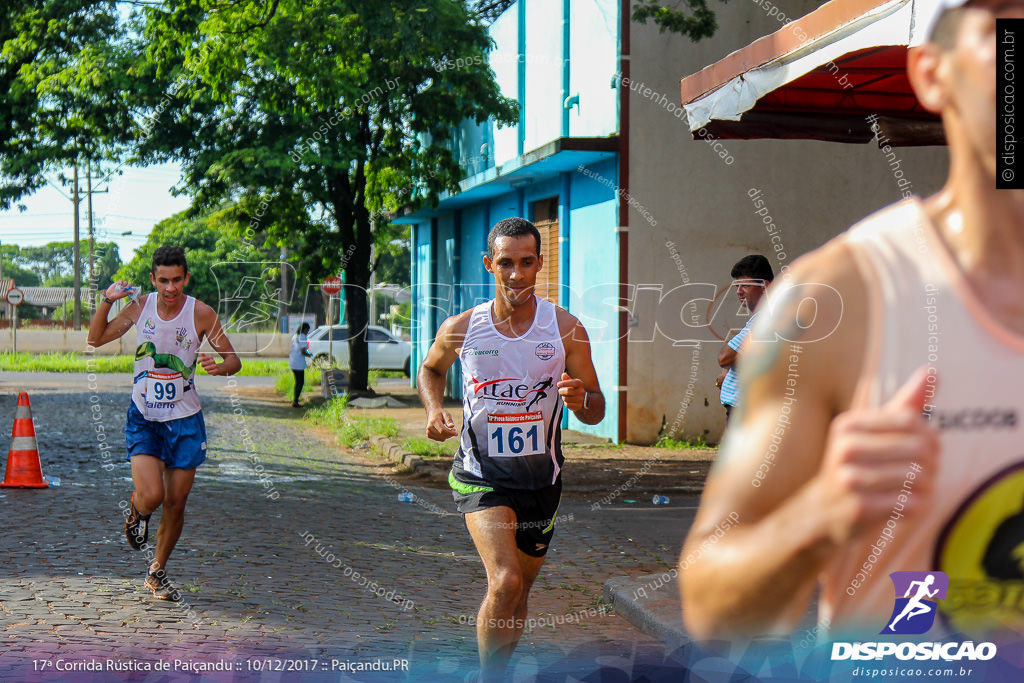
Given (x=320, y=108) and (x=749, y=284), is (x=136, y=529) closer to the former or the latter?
(x=749, y=284)

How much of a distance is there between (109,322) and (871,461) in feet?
21.0

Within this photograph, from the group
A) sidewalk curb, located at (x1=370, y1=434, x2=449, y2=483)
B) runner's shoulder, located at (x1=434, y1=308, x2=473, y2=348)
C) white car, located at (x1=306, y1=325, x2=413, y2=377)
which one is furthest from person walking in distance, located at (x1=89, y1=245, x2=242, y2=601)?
white car, located at (x1=306, y1=325, x2=413, y2=377)

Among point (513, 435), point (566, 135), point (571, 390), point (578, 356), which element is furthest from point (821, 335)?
point (566, 135)

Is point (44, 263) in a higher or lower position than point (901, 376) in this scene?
higher

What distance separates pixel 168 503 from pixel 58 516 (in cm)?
325

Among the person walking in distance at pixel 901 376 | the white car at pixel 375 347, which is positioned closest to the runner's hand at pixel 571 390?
the person walking in distance at pixel 901 376

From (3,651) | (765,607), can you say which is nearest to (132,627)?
(3,651)

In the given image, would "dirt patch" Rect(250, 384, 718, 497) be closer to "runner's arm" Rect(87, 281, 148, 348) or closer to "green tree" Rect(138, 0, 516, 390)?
"green tree" Rect(138, 0, 516, 390)

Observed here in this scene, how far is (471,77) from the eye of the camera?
1614 cm

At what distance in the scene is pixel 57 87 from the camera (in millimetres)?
14258

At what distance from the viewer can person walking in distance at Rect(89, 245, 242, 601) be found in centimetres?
638

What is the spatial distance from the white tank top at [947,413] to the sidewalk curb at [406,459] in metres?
10.5

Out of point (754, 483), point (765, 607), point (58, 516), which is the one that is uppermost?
point (754, 483)

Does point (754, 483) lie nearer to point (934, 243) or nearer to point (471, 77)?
point (934, 243)
